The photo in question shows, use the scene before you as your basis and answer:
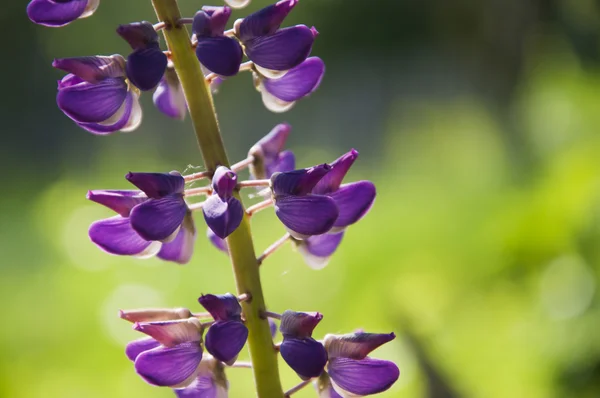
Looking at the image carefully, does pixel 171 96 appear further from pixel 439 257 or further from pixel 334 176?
pixel 439 257

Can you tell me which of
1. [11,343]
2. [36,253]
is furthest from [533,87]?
[11,343]

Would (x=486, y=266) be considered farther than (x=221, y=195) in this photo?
Yes

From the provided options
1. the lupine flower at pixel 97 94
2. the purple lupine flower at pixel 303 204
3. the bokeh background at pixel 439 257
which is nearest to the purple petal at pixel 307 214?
the purple lupine flower at pixel 303 204

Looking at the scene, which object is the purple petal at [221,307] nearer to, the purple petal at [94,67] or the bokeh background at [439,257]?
the purple petal at [94,67]

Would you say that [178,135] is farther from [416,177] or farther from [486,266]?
[486,266]

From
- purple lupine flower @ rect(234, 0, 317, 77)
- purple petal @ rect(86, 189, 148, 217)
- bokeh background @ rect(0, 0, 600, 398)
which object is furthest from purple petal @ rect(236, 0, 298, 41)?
bokeh background @ rect(0, 0, 600, 398)

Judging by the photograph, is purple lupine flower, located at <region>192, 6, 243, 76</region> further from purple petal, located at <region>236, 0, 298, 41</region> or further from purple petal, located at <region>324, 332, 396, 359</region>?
purple petal, located at <region>324, 332, 396, 359</region>

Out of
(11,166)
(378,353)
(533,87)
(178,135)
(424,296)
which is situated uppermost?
(178,135)
